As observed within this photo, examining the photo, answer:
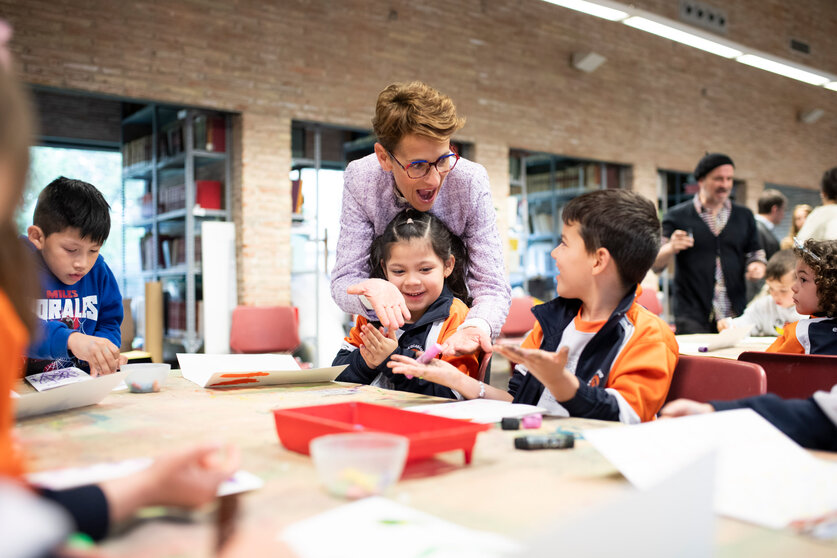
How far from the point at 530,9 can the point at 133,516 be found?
8300 mm

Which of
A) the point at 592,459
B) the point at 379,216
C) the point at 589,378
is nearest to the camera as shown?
the point at 592,459

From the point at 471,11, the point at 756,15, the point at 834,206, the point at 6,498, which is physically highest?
the point at 756,15

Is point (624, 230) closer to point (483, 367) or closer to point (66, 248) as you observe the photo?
point (483, 367)

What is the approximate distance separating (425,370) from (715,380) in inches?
24.7

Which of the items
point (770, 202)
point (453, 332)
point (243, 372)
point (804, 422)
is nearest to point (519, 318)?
point (770, 202)

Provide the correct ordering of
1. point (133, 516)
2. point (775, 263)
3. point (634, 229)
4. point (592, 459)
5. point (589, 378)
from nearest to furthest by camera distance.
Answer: point (133, 516) → point (592, 459) → point (589, 378) → point (634, 229) → point (775, 263)

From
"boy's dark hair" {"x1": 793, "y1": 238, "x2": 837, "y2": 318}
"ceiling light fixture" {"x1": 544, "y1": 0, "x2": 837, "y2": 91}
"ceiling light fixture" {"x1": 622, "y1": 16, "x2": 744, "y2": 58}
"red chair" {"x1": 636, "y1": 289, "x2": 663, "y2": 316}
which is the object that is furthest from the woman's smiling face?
"red chair" {"x1": 636, "y1": 289, "x2": 663, "y2": 316}

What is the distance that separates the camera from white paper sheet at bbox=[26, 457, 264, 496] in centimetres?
88

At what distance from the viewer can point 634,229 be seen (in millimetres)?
1788

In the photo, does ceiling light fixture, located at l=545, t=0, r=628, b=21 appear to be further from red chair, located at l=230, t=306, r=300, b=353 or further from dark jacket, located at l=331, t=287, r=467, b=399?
dark jacket, located at l=331, t=287, r=467, b=399

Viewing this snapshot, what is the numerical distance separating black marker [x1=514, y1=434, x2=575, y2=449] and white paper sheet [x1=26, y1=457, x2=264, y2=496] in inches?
16.0

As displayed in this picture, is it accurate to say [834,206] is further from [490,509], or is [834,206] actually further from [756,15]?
[756,15]

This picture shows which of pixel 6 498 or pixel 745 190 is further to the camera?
pixel 745 190

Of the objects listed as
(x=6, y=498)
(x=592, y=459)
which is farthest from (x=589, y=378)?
(x=6, y=498)
